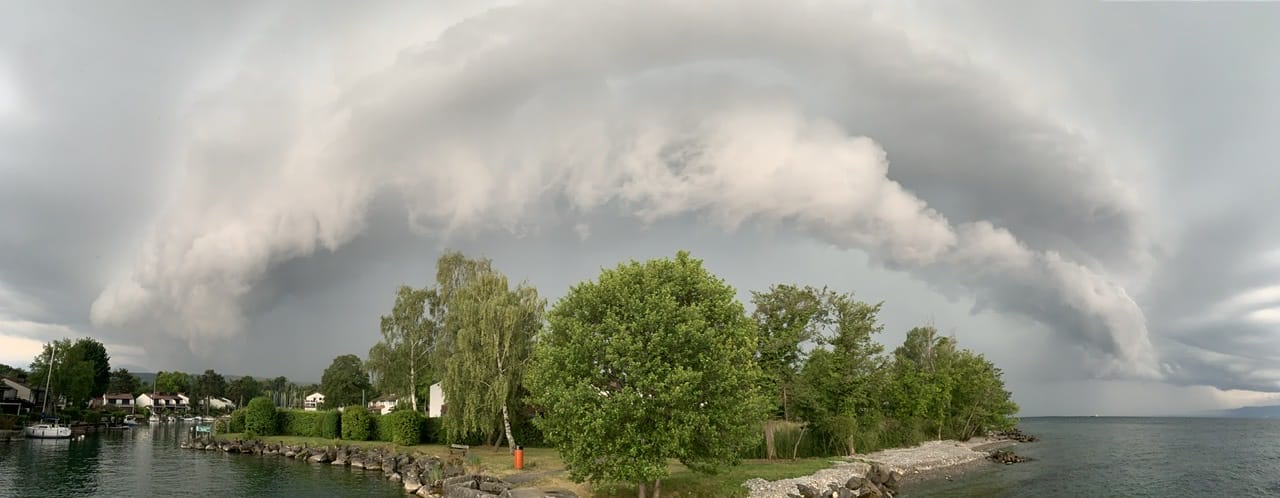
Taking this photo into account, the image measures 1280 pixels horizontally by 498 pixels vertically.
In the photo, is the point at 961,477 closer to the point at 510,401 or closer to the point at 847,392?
the point at 847,392

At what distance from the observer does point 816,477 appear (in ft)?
122

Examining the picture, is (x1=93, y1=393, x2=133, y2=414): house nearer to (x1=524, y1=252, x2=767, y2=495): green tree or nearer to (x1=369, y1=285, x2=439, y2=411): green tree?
(x1=369, y1=285, x2=439, y2=411): green tree

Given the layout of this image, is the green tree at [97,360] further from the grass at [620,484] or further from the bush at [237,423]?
the grass at [620,484]

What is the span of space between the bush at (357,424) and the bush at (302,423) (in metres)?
6.72

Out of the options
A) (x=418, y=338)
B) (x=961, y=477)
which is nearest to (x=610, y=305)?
(x=961, y=477)

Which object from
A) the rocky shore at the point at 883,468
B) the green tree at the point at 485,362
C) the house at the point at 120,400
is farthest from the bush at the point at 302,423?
the house at the point at 120,400

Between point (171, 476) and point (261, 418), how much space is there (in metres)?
30.8

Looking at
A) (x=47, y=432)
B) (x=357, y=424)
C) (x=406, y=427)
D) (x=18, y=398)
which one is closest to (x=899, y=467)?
(x=406, y=427)

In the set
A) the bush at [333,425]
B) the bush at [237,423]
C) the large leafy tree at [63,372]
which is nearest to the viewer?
the bush at [333,425]

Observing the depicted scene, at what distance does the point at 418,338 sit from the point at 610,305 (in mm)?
45970

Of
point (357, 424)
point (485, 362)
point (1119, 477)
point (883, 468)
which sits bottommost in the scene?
point (1119, 477)

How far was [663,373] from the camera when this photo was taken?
2523 cm

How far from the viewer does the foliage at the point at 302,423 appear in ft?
233

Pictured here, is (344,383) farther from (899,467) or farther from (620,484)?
(620,484)
